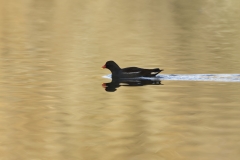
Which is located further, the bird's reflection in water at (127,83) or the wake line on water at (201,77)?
the wake line on water at (201,77)

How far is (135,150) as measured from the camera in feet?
40.5

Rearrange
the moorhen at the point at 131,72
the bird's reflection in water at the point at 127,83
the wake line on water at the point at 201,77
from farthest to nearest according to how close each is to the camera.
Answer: the moorhen at the point at 131,72 < the wake line on water at the point at 201,77 < the bird's reflection in water at the point at 127,83

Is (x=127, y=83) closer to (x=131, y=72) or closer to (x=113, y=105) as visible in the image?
(x=131, y=72)

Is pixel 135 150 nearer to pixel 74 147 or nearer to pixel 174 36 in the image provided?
pixel 74 147

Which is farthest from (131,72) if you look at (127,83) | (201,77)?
(201,77)

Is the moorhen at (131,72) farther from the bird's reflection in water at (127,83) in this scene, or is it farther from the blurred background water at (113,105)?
the blurred background water at (113,105)

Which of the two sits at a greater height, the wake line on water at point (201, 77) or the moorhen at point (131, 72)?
the moorhen at point (131, 72)

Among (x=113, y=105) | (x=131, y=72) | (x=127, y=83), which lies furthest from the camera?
(x=131, y=72)

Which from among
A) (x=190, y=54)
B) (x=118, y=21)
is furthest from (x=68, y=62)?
(x=118, y=21)

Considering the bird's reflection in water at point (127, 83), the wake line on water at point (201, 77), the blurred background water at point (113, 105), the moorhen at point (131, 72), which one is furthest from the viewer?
the moorhen at point (131, 72)

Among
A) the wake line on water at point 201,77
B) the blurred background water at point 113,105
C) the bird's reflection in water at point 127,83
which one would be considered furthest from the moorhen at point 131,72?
the blurred background water at point 113,105

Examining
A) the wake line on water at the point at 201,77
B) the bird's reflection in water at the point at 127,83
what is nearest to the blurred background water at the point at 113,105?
the bird's reflection in water at the point at 127,83

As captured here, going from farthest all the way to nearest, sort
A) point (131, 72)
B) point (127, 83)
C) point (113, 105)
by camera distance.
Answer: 1. point (131, 72)
2. point (127, 83)
3. point (113, 105)

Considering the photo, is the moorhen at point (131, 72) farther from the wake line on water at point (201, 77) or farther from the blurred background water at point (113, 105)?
the blurred background water at point (113, 105)
